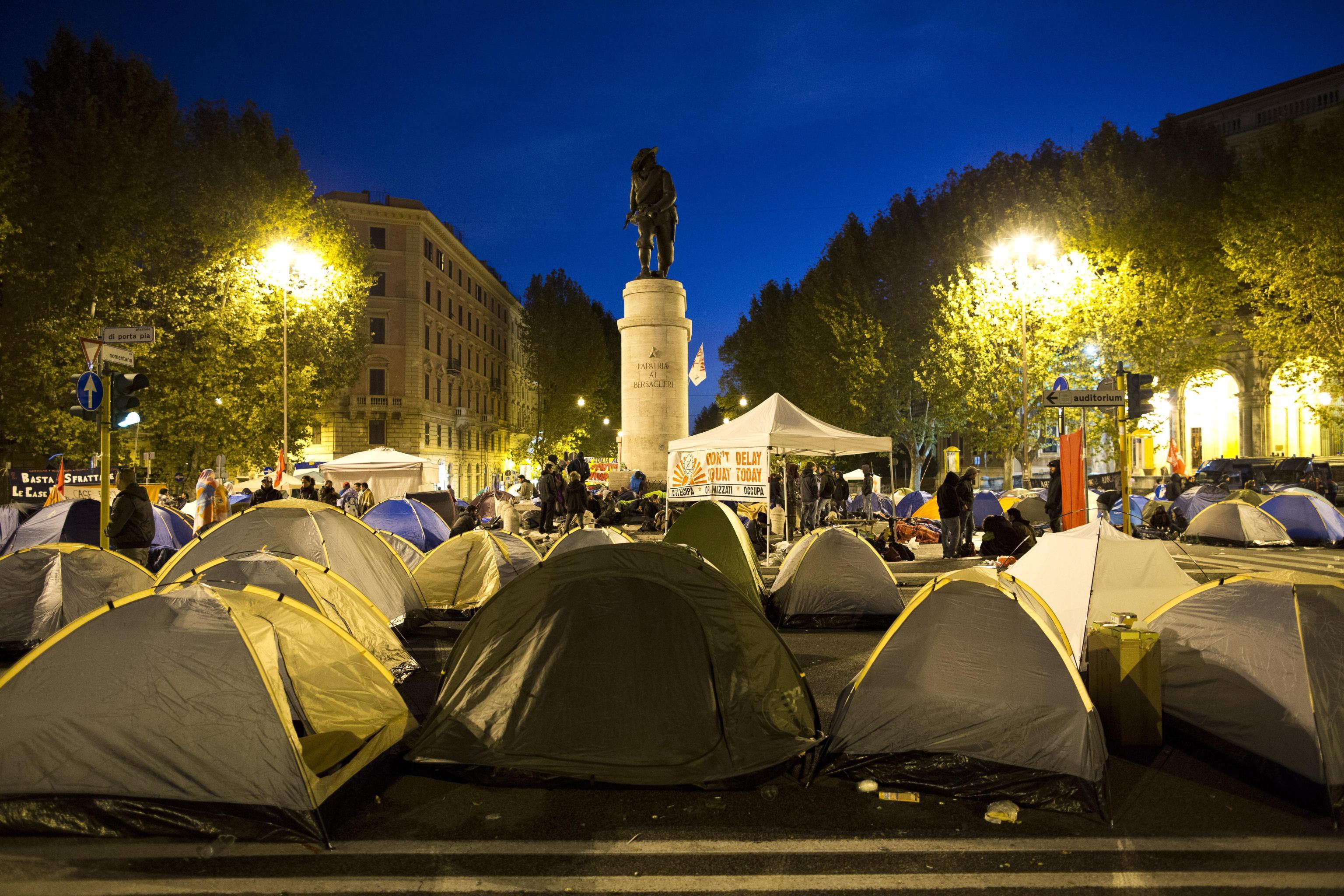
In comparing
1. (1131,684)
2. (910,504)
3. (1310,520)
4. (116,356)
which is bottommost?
(1131,684)

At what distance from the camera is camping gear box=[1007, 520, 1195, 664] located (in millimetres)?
7145

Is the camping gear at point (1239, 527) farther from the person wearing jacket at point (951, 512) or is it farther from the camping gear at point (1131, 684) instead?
the camping gear at point (1131, 684)

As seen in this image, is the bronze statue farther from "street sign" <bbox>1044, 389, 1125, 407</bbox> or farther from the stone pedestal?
"street sign" <bbox>1044, 389, 1125, 407</bbox>

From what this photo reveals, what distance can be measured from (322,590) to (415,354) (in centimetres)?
4180

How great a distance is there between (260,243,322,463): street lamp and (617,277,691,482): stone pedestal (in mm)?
9345

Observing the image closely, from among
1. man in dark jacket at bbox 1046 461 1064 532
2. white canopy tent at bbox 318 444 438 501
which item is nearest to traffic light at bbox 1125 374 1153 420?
man in dark jacket at bbox 1046 461 1064 532

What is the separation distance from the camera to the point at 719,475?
14.1m

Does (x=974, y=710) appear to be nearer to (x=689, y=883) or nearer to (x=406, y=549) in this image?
(x=689, y=883)

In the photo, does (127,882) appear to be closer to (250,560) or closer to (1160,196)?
(250,560)

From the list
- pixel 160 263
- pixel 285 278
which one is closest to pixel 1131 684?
pixel 285 278

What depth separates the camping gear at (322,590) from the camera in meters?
7.05

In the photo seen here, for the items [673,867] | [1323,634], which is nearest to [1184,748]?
[1323,634]

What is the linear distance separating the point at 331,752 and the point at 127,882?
129 cm

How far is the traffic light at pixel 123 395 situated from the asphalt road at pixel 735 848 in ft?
21.0
